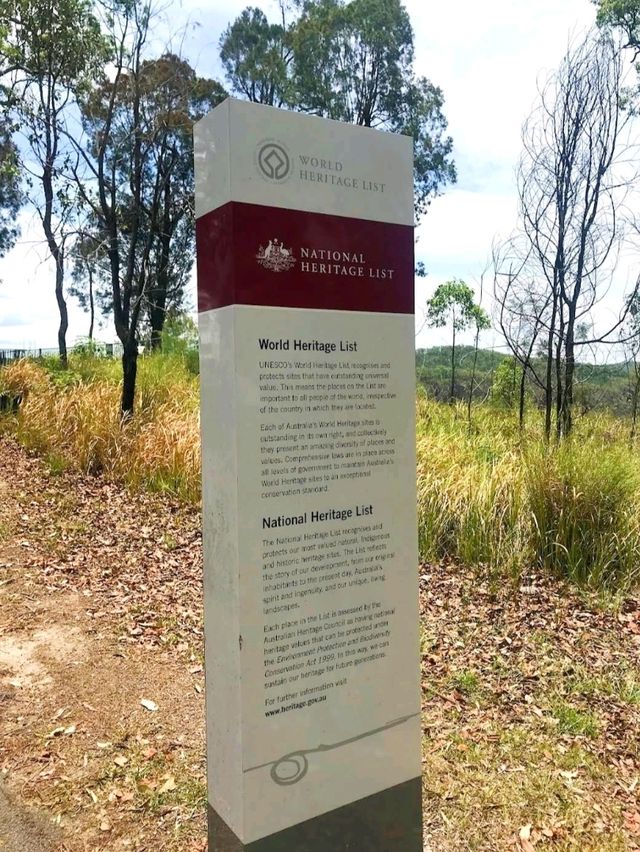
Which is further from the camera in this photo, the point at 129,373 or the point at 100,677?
the point at 129,373

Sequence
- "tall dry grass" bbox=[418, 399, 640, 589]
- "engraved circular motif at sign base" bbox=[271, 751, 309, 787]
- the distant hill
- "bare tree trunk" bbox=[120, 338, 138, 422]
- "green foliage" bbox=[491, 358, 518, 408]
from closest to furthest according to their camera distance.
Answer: "engraved circular motif at sign base" bbox=[271, 751, 309, 787], "tall dry grass" bbox=[418, 399, 640, 589], the distant hill, "bare tree trunk" bbox=[120, 338, 138, 422], "green foliage" bbox=[491, 358, 518, 408]

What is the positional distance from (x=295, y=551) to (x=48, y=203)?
1446 cm

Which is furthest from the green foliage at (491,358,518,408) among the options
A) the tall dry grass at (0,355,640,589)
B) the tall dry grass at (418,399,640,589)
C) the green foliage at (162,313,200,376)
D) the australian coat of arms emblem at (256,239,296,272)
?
the australian coat of arms emblem at (256,239,296,272)

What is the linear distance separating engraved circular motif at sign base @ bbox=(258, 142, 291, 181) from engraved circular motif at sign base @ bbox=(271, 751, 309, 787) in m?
1.84

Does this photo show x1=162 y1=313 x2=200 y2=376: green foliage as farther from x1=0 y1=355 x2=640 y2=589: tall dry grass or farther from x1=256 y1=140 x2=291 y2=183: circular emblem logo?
x1=256 y1=140 x2=291 y2=183: circular emblem logo

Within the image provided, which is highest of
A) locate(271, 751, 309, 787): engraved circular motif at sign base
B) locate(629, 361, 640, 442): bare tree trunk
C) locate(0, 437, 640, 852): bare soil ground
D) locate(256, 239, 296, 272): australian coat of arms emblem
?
locate(256, 239, 296, 272): australian coat of arms emblem

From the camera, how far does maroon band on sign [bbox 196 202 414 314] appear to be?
2.01 m

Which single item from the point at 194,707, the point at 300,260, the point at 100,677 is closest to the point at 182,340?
the point at 100,677

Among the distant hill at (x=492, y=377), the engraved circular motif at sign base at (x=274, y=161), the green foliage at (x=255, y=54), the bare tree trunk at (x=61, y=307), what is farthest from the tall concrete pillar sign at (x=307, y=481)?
the green foliage at (x=255, y=54)

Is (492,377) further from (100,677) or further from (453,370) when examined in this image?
(100,677)

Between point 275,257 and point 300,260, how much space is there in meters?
0.09

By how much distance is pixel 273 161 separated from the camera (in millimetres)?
2072

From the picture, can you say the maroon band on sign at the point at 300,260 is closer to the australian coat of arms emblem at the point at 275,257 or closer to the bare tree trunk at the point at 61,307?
the australian coat of arms emblem at the point at 275,257

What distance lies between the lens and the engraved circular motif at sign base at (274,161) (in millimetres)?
2045
